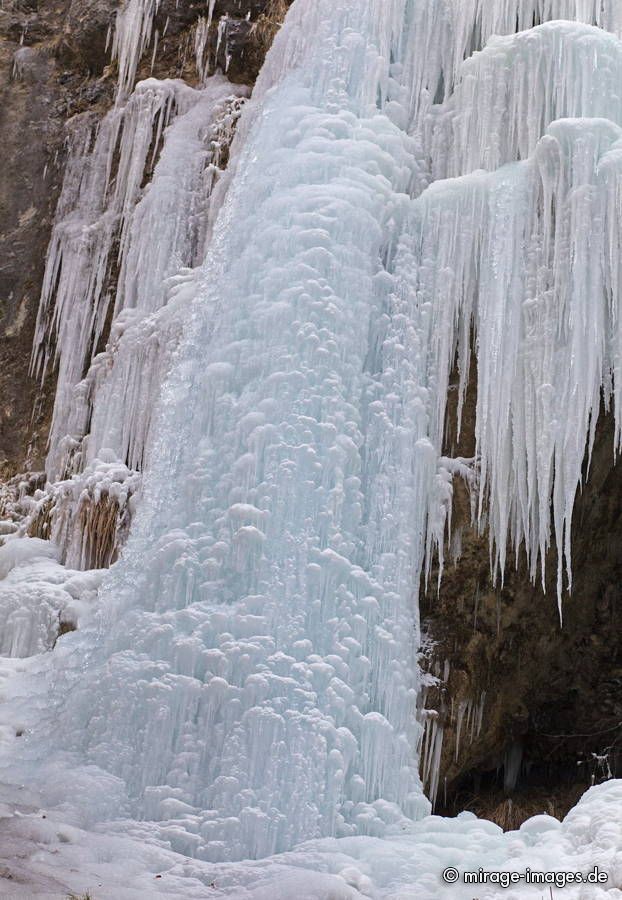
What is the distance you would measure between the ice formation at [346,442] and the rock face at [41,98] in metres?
1.93

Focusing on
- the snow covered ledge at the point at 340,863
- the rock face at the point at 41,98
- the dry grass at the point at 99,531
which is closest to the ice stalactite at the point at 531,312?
the snow covered ledge at the point at 340,863

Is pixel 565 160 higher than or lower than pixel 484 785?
higher

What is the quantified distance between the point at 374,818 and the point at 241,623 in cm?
111

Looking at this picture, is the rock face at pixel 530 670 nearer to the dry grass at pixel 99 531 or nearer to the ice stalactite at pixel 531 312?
the ice stalactite at pixel 531 312

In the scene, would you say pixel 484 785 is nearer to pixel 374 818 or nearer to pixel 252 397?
pixel 374 818

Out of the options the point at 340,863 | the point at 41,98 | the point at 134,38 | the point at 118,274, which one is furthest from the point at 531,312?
the point at 41,98

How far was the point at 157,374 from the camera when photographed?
8.45m

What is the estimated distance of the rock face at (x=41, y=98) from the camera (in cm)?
1014

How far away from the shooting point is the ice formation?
5.32 metres

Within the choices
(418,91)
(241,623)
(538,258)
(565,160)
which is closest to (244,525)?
(241,623)

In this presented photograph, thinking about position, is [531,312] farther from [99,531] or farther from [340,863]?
[99,531]

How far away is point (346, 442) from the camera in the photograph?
6.26 meters

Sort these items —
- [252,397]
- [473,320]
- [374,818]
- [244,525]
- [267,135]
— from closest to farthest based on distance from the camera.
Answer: [374,818] < [244,525] < [252,397] < [473,320] < [267,135]

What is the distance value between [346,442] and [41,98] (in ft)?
21.4
